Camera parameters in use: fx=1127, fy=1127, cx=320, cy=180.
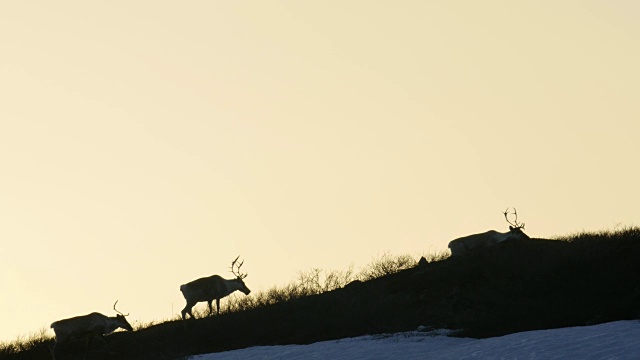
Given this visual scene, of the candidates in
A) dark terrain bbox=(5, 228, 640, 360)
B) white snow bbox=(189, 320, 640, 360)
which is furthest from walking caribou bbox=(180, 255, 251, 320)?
white snow bbox=(189, 320, 640, 360)

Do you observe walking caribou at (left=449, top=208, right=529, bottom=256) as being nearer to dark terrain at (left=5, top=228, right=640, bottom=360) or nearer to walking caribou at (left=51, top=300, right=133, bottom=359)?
dark terrain at (left=5, top=228, right=640, bottom=360)

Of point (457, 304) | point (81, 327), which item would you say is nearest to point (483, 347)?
point (457, 304)

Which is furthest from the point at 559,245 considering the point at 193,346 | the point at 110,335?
the point at 110,335

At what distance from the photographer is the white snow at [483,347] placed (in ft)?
55.0

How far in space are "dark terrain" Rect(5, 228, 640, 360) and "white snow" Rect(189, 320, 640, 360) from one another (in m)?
1.76

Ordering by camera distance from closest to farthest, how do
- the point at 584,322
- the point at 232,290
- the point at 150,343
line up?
the point at 584,322, the point at 150,343, the point at 232,290

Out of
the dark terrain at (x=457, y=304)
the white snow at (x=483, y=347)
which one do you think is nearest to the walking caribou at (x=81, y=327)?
the dark terrain at (x=457, y=304)

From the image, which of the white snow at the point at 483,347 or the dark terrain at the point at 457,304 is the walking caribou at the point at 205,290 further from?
the white snow at the point at 483,347

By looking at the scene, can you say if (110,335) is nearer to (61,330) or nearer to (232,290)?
(61,330)

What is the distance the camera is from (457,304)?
27219 mm

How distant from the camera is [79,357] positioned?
30.8m

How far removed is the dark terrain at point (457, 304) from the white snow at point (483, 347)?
1756 mm

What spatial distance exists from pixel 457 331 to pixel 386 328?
2565 mm

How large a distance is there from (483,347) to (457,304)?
8.81 metres
